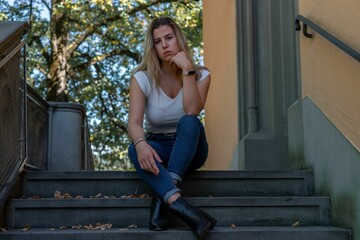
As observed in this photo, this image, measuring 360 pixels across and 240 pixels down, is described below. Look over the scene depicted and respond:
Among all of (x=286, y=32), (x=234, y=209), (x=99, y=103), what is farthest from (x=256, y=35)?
(x=99, y=103)

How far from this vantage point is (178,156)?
3.27 meters

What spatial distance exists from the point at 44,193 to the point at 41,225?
15.1 inches

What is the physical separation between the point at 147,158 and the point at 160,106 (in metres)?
0.53

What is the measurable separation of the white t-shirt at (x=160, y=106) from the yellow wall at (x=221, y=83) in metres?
2.88

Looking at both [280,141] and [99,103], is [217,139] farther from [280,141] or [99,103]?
[99,103]

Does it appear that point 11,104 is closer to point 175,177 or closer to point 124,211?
point 124,211

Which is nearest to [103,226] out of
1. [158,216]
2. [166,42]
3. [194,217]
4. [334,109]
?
[158,216]

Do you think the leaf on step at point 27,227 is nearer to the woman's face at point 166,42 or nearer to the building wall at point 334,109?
the woman's face at point 166,42

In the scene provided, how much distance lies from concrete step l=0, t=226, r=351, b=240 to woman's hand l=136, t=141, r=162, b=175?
334 mm

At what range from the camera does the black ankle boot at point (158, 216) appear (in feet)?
10.1

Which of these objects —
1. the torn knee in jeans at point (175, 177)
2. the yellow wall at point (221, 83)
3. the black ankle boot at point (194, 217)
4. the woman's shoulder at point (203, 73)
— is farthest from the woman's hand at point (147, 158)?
the yellow wall at point (221, 83)

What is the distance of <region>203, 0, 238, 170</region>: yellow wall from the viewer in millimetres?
6844

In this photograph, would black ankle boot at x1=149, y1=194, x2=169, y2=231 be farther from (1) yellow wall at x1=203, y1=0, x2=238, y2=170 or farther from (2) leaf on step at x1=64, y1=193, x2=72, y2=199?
(1) yellow wall at x1=203, y1=0, x2=238, y2=170

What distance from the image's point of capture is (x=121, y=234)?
3039 mm
